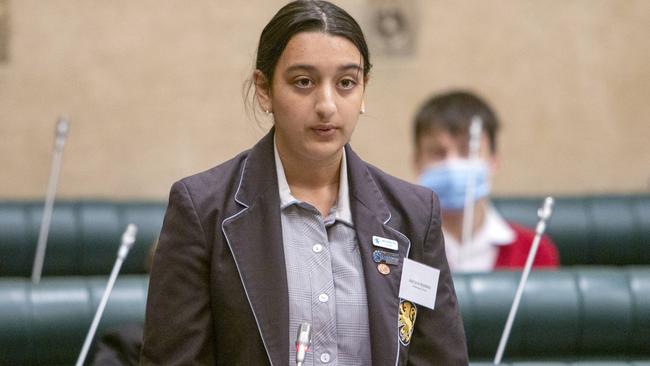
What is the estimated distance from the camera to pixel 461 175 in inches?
203

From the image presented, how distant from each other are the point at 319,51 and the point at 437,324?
1.87ft

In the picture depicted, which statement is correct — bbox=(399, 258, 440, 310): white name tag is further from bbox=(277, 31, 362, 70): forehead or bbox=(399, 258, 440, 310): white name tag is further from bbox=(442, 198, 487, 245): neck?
bbox=(442, 198, 487, 245): neck

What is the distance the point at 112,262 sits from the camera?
5898mm

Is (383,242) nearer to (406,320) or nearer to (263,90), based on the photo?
(406,320)

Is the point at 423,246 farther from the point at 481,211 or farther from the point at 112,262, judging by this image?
the point at 112,262

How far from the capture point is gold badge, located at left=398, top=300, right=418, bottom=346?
2203 mm

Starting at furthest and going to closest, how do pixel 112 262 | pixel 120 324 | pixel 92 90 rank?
pixel 92 90
pixel 112 262
pixel 120 324

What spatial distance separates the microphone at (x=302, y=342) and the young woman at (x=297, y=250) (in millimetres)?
55

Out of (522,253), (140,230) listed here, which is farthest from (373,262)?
(140,230)

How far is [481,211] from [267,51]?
9.73 feet

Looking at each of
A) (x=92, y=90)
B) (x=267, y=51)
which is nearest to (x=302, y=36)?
(x=267, y=51)

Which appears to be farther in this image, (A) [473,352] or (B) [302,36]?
(A) [473,352]

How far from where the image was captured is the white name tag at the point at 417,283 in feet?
7.18

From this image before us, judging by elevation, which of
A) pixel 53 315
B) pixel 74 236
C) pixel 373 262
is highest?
pixel 373 262
